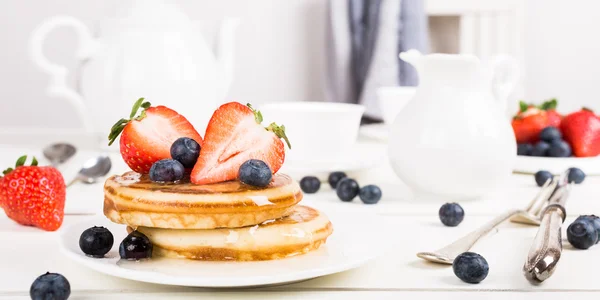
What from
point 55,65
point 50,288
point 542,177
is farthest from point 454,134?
point 55,65

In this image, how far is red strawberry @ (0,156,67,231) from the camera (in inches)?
37.0

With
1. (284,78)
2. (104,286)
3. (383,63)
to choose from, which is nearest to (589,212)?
(104,286)

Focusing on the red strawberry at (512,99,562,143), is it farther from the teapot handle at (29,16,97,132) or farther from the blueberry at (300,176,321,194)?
the teapot handle at (29,16,97,132)

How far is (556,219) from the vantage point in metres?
0.89

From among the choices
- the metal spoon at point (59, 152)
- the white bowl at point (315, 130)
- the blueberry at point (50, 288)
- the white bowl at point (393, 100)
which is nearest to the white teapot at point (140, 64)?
the metal spoon at point (59, 152)

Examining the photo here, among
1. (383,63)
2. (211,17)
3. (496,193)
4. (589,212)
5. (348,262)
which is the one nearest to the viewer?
(348,262)

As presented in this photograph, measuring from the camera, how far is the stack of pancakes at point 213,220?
72cm

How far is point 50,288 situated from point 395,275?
322mm

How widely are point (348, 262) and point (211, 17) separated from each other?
2.45 m

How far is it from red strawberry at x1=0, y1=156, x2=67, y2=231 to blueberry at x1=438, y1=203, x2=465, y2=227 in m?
0.50

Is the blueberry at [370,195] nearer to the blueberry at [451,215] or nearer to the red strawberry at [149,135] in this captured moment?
the blueberry at [451,215]

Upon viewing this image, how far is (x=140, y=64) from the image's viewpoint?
1.59m

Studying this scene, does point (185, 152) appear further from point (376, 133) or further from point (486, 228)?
point (376, 133)

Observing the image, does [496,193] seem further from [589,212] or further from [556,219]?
[556,219]
